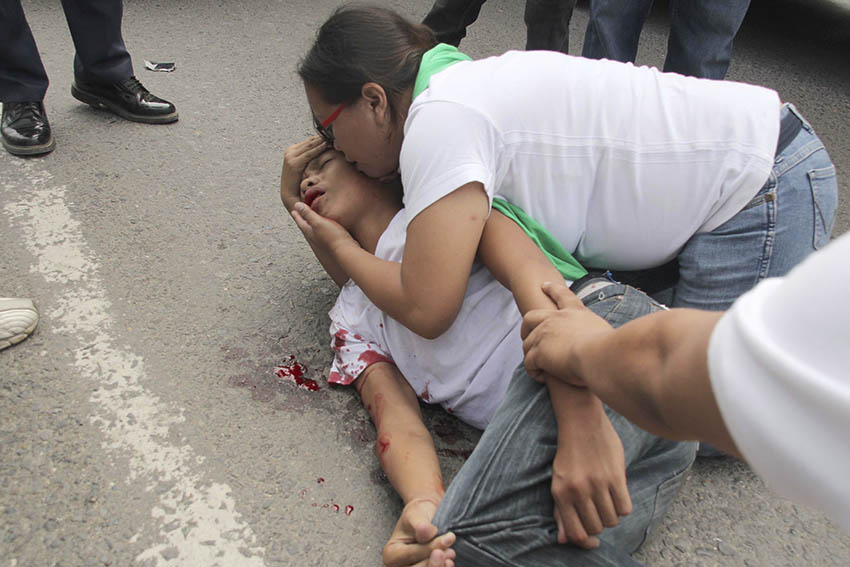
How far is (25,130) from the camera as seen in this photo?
101 inches

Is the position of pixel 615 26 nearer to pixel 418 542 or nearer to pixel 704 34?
pixel 704 34

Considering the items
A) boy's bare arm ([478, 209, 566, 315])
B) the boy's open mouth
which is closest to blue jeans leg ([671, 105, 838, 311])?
boy's bare arm ([478, 209, 566, 315])

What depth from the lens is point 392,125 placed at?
163cm

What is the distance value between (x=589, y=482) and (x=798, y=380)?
0.66 m

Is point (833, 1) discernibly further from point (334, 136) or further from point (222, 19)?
point (334, 136)

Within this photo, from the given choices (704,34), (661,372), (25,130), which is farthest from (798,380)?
(25,130)

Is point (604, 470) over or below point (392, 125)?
below

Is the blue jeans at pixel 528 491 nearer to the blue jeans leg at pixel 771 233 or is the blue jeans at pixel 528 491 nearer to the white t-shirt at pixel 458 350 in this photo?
the white t-shirt at pixel 458 350

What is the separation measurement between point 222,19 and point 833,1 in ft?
13.9

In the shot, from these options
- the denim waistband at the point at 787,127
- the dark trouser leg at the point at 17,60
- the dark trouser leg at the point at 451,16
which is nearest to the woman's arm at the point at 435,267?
the denim waistband at the point at 787,127

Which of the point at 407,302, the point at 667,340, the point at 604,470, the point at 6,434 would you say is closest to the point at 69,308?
the point at 6,434

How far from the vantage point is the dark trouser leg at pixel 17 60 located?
2.51 metres

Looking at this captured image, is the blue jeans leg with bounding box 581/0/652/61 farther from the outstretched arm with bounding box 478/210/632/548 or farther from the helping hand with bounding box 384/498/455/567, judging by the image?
the helping hand with bounding box 384/498/455/567

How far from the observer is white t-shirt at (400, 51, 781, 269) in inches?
57.8
